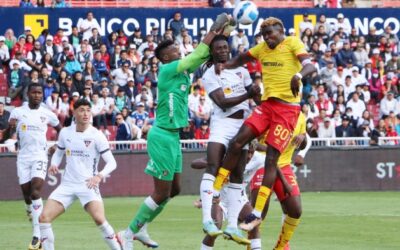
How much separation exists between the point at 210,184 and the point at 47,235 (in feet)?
7.03

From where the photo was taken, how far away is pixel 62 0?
3712 cm

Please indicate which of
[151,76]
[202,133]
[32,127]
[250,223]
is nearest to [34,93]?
[32,127]

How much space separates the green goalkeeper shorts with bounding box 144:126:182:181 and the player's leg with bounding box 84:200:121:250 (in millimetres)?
849

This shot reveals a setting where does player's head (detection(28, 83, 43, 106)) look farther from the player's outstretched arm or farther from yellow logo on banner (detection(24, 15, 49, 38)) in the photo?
yellow logo on banner (detection(24, 15, 49, 38))

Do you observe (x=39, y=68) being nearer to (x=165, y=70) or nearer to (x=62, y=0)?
(x=62, y=0)

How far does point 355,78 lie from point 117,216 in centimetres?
1420

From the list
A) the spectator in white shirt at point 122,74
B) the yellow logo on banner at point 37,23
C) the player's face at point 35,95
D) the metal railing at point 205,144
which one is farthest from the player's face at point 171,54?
the yellow logo on banner at point 37,23

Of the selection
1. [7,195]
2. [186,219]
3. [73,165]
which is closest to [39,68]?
[7,195]

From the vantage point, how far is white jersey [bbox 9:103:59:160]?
20.3 metres

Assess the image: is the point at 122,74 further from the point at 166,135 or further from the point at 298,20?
the point at 166,135

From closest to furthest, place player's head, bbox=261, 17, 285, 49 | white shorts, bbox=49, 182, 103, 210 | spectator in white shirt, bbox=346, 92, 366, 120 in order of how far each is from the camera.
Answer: player's head, bbox=261, 17, 285, 49
white shorts, bbox=49, 182, 103, 210
spectator in white shirt, bbox=346, 92, 366, 120

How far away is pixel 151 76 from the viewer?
1355 inches

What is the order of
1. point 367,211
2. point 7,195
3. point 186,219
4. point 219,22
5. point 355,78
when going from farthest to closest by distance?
point 355,78 < point 7,195 < point 367,211 < point 186,219 < point 219,22

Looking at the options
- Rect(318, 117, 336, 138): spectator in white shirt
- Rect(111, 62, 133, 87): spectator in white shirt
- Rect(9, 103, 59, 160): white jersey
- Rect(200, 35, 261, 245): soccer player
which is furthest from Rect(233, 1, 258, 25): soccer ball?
Rect(111, 62, 133, 87): spectator in white shirt
